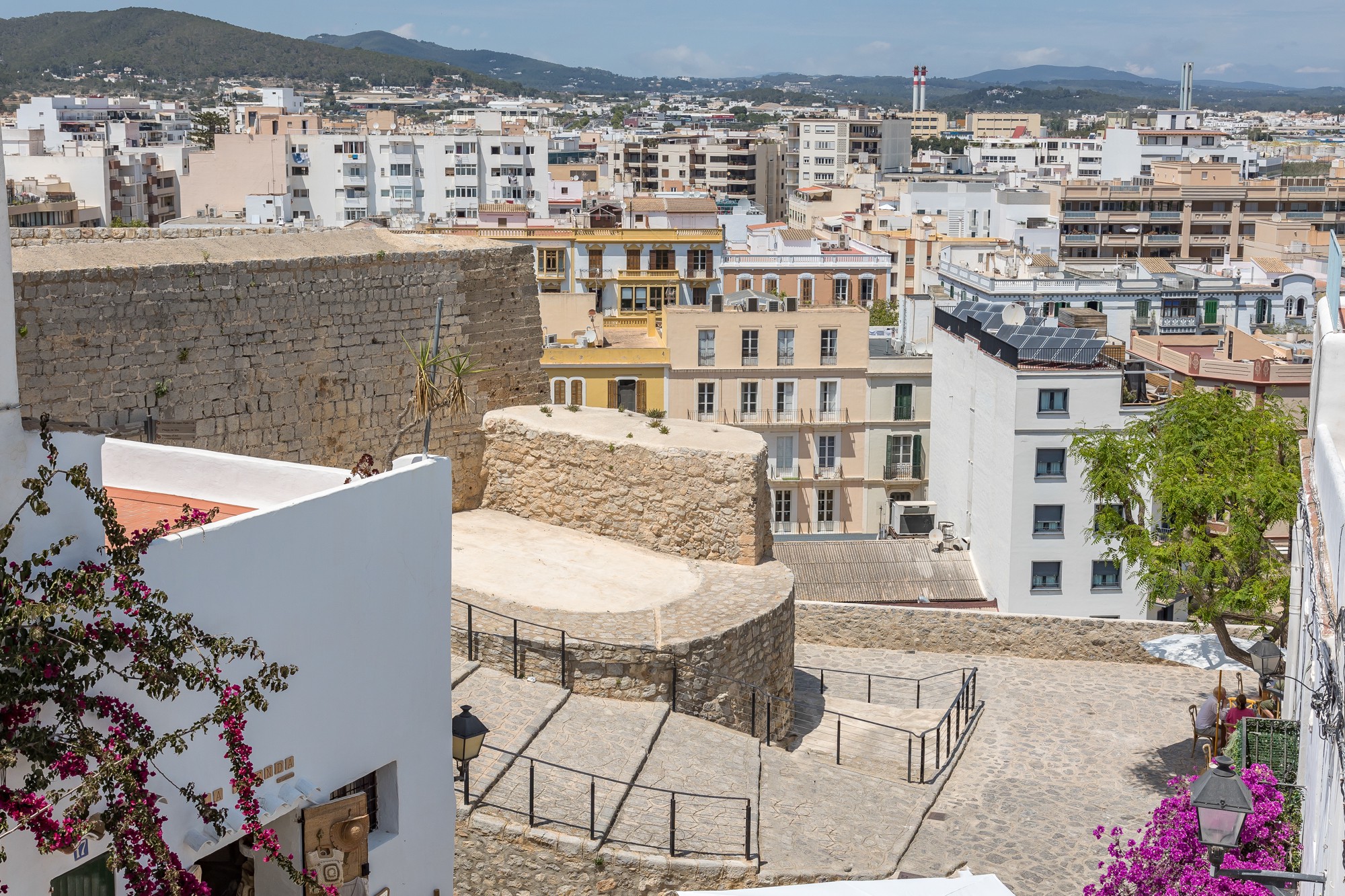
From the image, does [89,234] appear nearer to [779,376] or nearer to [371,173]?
[779,376]

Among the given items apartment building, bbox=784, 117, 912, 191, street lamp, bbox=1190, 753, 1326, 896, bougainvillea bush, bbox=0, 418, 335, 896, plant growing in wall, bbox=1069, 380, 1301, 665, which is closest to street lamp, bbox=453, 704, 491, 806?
bougainvillea bush, bbox=0, 418, 335, 896

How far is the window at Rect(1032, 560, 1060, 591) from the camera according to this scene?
2850 cm

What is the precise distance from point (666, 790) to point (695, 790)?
1084 millimetres

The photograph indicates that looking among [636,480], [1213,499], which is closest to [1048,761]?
[1213,499]

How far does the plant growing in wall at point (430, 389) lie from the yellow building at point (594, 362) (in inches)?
642

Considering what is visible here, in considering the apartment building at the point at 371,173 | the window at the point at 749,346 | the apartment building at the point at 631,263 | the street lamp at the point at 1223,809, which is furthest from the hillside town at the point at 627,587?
the apartment building at the point at 371,173

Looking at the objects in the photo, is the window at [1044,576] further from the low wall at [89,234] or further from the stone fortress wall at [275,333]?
the low wall at [89,234]

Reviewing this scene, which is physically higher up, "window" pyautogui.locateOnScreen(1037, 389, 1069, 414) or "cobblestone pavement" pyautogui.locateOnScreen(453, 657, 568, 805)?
"window" pyautogui.locateOnScreen(1037, 389, 1069, 414)

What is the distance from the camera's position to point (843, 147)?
→ 148125mm

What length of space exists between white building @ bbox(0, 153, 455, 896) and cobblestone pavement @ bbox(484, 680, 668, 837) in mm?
3160

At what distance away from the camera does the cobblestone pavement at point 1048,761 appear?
1567 centimetres

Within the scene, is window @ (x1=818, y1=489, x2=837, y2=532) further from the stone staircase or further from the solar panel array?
the stone staircase

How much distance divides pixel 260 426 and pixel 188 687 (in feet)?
32.4

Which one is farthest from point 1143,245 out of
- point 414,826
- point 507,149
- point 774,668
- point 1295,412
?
point 414,826
